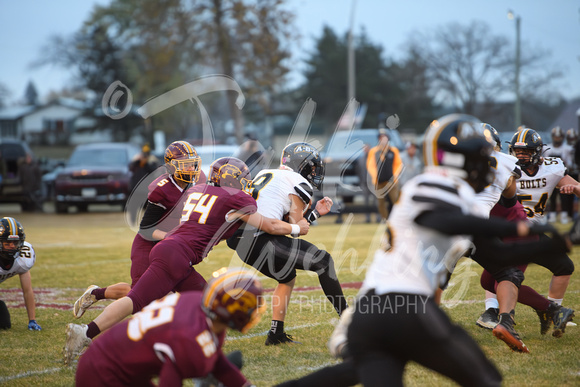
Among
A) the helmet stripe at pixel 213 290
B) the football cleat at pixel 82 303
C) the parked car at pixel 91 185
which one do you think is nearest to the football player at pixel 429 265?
the helmet stripe at pixel 213 290

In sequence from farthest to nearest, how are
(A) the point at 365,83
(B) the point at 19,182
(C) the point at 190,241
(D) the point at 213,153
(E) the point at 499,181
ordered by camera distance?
(A) the point at 365,83, (B) the point at 19,182, (D) the point at 213,153, (E) the point at 499,181, (C) the point at 190,241

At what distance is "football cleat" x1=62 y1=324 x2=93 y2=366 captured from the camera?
492 cm

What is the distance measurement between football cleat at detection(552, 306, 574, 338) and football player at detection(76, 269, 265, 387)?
11.0ft

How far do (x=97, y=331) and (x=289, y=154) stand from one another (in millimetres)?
2393

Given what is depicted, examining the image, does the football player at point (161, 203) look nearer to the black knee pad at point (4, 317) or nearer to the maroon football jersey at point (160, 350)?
the black knee pad at point (4, 317)

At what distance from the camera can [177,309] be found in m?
3.22

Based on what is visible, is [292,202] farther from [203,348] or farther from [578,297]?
[578,297]

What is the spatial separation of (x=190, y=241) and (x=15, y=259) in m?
2.25

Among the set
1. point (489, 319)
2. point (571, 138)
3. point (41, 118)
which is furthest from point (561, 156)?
point (41, 118)

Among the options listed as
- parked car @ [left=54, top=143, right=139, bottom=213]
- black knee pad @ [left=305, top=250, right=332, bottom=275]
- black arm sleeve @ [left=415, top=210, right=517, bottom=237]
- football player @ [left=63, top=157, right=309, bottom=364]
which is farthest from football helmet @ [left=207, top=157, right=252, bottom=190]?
parked car @ [left=54, top=143, right=139, bottom=213]

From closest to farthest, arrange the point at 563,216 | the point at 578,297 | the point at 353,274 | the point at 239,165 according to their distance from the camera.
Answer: the point at 239,165, the point at 578,297, the point at 353,274, the point at 563,216

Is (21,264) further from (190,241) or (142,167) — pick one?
(142,167)

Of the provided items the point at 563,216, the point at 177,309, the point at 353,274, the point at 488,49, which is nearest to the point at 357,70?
the point at 488,49

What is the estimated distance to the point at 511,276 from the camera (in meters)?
5.50
